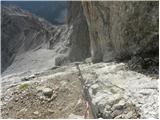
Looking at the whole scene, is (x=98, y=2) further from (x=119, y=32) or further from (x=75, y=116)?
(x=75, y=116)

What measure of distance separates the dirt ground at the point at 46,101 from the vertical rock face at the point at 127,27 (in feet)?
9.16

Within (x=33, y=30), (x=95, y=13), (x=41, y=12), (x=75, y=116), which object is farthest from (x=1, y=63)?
(x=75, y=116)

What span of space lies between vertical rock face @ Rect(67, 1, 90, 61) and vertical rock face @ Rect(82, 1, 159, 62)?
99.9 ft

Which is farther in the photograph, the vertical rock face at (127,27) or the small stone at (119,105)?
the vertical rock face at (127,27)

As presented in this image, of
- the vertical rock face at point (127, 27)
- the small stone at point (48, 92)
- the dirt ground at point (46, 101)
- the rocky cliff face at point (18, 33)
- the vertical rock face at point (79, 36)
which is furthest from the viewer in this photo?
the rocky cliff face at point (18, 33)

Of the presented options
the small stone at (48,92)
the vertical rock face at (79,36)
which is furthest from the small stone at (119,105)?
the vertical rock face at (79,36)

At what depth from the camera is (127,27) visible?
14.2 metres

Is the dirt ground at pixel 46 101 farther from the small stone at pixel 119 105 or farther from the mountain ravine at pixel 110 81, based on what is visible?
the small stone at pixel 119 105

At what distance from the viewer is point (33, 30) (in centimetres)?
10325

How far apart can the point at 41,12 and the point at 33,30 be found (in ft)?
115

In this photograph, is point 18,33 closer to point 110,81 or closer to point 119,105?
point 110,81

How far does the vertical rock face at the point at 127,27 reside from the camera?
1312 cm

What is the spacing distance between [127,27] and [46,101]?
188 inches

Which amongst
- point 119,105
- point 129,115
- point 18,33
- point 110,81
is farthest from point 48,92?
point 18,33
